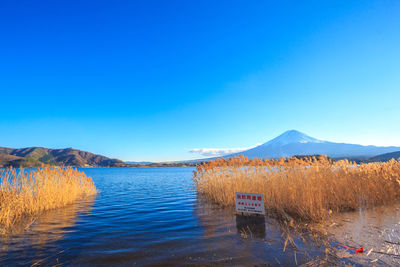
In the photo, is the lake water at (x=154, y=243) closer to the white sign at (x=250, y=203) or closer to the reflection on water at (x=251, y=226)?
the reflection on water at (x=251, y=226)

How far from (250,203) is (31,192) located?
7.84 m

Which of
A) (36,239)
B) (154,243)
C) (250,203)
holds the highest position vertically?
(250,203)

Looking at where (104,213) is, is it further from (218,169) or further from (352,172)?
(352,172)

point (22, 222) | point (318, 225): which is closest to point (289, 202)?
point (318, 225)

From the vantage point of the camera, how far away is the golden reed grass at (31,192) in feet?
21.1

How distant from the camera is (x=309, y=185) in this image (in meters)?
6.15

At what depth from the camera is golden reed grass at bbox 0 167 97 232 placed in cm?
A: 645

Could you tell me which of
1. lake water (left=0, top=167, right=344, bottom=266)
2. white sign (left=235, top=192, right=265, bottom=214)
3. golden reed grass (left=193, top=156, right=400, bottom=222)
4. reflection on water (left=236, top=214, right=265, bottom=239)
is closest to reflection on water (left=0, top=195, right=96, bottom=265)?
lake water (left=0, top=167, right=344, bottom=266)

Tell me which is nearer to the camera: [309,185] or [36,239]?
[36,239]

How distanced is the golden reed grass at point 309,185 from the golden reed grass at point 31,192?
274 inches

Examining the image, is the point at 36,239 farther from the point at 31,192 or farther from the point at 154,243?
the point at 31,192

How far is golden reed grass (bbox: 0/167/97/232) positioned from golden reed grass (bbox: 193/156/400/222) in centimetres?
696

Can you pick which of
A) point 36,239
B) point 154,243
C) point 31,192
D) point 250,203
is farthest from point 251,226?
point 31,192

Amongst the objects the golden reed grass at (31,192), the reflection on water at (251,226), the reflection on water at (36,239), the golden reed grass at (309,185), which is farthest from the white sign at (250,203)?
the golden reed grass at (31,192)
